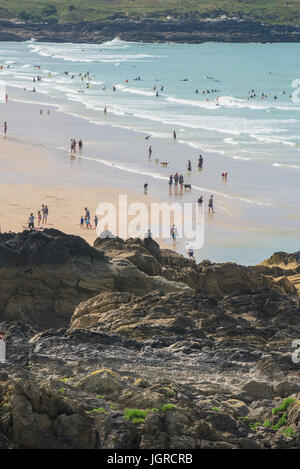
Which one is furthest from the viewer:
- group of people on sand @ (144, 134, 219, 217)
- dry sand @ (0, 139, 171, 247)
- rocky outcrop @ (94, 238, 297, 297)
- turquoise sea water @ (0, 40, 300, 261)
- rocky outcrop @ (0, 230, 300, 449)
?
turquoise sea water @ (0, 40, 300, 261)

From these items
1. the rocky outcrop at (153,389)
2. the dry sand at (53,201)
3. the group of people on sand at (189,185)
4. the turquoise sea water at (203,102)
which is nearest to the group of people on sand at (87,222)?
the dry sand at (53,201)

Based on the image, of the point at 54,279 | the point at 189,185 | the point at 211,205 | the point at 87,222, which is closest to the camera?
the point at 54,279

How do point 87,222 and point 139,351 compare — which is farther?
point 87,222

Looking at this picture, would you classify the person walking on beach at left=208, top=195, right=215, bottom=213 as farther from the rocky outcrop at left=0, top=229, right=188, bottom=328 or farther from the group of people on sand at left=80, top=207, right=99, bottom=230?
the rocky outcrop at left=0, top=229, right=188, bottom=328

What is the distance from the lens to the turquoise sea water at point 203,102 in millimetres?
55250

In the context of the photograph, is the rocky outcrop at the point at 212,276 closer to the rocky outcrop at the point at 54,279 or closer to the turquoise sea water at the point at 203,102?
the rocky outcrop at the point at 54,279

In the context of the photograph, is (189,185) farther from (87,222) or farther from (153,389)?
(153,389)

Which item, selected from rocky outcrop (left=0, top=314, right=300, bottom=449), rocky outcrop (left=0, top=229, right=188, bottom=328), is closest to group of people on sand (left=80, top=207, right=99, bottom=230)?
rocky outcrop (left=0, top=229, right=188, bottom=328)

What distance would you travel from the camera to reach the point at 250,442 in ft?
43.4

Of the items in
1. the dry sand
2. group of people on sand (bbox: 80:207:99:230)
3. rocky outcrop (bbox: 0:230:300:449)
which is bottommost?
the dry sand

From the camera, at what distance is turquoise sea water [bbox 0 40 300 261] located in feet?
181

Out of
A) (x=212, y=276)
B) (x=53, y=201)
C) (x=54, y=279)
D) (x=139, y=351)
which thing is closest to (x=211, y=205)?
(x=53, y=201)

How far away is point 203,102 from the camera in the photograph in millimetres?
99562

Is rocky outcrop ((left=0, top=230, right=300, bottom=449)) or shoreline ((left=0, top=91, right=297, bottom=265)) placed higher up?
rocky outcrop ((left=0, top=230, right=300, bottom=449))
